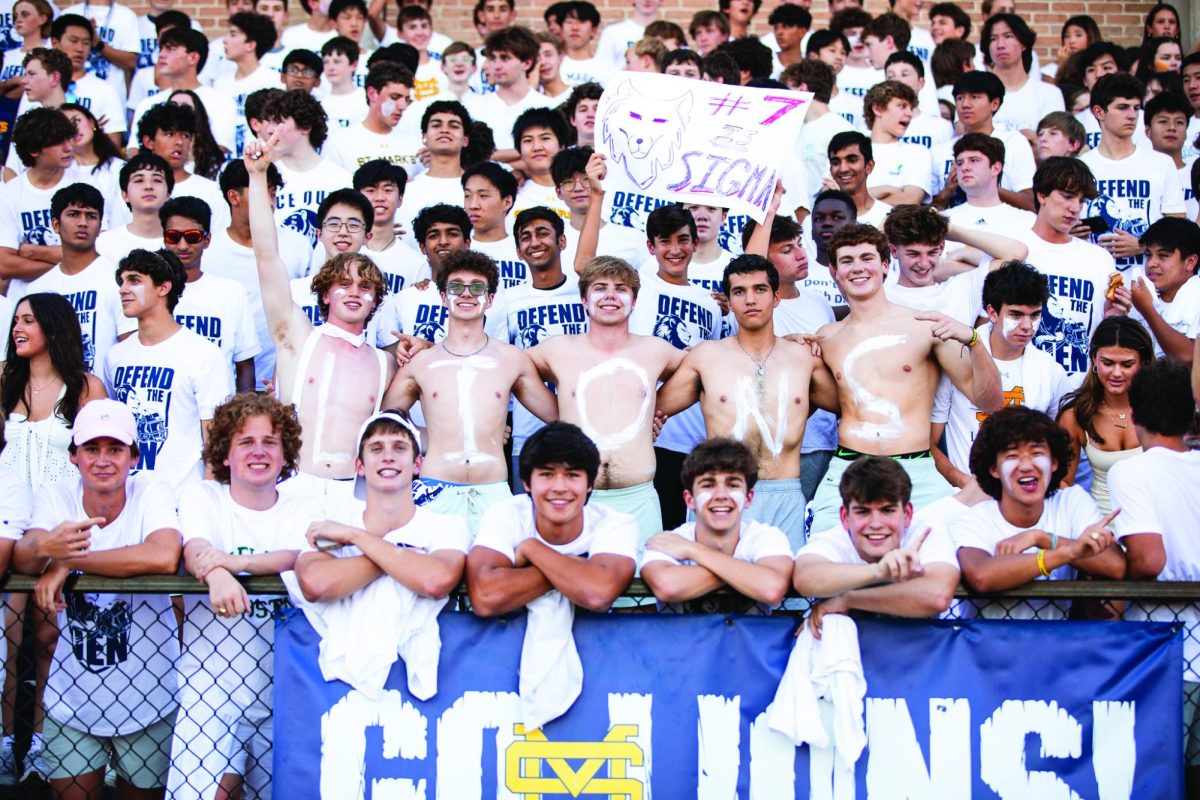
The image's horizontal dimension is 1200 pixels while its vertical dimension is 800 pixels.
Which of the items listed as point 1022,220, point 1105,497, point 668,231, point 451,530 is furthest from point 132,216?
point 1105,497

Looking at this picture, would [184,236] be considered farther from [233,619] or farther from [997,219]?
[997,219]

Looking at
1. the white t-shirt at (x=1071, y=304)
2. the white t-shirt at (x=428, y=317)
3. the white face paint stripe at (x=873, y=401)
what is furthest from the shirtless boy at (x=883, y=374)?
the white t-shirt at (x=428, y=317)

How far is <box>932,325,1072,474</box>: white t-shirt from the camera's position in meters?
7.34

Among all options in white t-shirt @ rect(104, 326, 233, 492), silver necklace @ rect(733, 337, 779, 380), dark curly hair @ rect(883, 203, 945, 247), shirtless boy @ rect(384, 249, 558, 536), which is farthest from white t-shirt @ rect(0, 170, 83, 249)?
dark curly hair @ rect(883, 203, 945, 247)

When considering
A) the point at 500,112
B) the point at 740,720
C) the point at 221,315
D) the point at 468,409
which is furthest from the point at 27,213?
the point at 740,720

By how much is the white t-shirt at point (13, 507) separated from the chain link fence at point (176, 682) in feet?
1.04

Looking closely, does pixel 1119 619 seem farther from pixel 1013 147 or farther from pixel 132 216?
pixel 132 216

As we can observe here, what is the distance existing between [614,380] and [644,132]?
151cm

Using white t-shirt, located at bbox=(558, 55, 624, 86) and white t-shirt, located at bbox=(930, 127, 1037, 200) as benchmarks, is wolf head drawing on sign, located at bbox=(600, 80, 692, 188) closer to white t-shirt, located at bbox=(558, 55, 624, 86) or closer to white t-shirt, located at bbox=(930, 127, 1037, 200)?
white t-shirt, located at bbox=(930, 127, 1037, 200)

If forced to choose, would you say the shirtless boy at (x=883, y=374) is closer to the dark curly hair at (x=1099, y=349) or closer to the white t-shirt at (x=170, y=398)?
the dark curly hair at (x=1099, y=349)

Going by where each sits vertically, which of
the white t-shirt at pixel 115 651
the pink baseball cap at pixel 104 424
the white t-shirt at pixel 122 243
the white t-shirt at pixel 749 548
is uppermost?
the white t-shirt at pixel 122 243

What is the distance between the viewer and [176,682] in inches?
232

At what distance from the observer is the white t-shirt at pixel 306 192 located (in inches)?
366

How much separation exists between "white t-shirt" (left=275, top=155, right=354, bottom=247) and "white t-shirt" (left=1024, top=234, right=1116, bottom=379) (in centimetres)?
417
